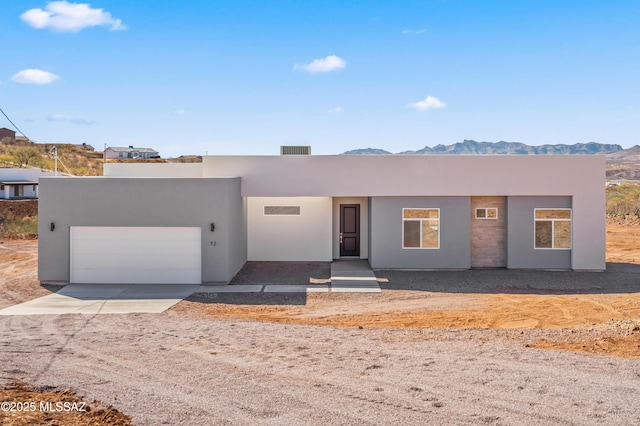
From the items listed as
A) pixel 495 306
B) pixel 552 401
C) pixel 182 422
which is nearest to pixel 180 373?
pixel 182 422

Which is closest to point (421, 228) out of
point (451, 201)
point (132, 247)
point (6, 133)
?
point (451, 201)

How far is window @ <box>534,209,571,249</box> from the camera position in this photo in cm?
1836

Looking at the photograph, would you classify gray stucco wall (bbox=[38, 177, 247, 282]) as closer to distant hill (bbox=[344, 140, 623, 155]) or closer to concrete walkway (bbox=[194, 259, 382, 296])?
concrete walkway (bbox=[194, 259, 382, 296])

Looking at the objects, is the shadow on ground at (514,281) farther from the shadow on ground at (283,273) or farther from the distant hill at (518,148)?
the distant hill at (518,148)

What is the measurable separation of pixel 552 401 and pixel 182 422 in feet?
14.2

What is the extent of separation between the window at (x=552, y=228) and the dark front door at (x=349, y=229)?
6136mm

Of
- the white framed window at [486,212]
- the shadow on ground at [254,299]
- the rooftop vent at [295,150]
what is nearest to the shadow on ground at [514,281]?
the white framed window at [486,212]

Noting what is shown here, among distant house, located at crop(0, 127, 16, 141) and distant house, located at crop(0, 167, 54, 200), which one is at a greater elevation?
distant house, located at crop(0, 127, 16, 141)

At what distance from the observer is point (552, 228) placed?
724 inches

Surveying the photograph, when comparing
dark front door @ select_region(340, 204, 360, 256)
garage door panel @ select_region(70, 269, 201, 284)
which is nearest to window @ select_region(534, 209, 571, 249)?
dark front door @ select_region(340, 204, 360, 256)

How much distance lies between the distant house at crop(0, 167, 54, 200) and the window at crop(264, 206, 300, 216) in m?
32.4

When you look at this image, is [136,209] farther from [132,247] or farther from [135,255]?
[135,255]

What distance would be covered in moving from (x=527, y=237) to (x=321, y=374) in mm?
12584

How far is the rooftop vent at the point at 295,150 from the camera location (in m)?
19.5
